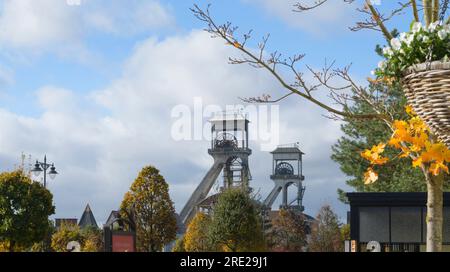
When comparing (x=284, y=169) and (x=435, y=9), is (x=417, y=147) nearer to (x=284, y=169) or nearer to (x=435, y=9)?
(x=435, y=9)

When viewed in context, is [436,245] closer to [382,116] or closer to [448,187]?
[382,116]

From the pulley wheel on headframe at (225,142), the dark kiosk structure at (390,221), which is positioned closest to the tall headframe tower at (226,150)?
the pulley wheel on headframe at (225,142)

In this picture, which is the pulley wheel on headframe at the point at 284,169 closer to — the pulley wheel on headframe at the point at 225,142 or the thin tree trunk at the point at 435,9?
the pulley wheel on headframe at the point at 225,142

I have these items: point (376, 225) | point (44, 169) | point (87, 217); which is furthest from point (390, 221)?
point (87, 217)

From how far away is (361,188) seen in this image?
46938 mm

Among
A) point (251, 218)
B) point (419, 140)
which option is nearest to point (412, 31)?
point (419, 140)

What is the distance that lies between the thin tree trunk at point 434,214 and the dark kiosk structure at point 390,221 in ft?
102

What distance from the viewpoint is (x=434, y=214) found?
479 centimetres

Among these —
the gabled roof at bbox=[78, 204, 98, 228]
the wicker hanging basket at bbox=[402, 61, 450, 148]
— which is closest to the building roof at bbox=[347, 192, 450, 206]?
the wicker hanging basket at bbox=[402, 61, 450, 148]

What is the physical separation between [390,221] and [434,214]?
3216 cm

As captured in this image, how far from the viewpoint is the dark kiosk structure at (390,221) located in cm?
3547

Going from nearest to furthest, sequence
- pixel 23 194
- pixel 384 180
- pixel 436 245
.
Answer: pixel 436 245
pixel 23 194
pixel 384 180
